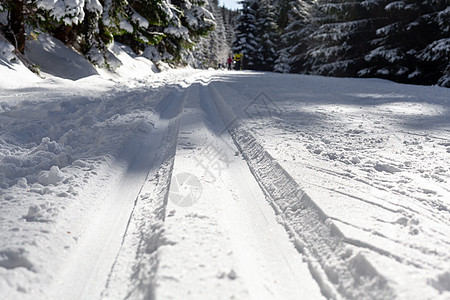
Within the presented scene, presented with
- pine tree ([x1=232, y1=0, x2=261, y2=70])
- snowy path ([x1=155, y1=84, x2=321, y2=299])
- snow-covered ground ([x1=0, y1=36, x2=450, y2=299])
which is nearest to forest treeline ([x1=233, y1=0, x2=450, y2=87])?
pine tree ([x1=232, y1=0, x2=261, y2=70])

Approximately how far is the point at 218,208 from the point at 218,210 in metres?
0.02

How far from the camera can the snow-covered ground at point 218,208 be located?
1284 millimetres

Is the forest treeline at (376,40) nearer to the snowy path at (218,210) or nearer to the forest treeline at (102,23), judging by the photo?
the forest treeline at (102,23)

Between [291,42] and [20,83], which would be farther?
[291,42]

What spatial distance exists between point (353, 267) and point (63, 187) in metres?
1.98

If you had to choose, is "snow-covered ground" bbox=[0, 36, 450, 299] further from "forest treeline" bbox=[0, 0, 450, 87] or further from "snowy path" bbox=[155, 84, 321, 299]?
"forest treeline" bbox=[0, 0, 450, 87]

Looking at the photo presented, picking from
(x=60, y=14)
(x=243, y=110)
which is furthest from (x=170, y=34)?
(x=243, y=110)

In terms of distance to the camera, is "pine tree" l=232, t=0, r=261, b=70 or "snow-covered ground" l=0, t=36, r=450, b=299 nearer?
"snow-covered ground" l=0, t=36, r=450, b=299

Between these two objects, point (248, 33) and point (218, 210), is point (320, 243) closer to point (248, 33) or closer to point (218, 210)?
point (218, 210)

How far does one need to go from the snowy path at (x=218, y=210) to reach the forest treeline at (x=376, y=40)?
11631mm

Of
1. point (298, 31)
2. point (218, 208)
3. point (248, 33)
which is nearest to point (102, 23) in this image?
point (218, 208)

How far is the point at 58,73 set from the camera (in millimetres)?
7402

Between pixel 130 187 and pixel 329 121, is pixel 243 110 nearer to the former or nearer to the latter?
pixel 329 121

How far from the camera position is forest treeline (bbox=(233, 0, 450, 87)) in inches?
482
